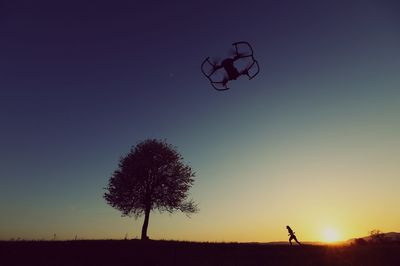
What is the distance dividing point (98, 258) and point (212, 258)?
8.11 metres

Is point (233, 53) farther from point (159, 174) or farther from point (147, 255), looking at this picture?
point (159, 174)

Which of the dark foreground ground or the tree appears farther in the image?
the tree

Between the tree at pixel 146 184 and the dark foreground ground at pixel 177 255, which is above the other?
the tree at pixel 146 184

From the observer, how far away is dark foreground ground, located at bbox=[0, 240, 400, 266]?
962 inches

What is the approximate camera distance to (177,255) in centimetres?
2736

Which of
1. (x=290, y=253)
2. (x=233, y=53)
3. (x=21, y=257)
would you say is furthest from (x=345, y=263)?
(x=21, y=257)

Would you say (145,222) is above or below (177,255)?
above

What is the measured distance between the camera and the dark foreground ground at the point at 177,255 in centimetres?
2444

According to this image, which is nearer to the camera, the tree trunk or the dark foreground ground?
the dark foreground ground

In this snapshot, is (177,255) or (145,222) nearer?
(177,255)

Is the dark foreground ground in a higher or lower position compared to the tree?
lower

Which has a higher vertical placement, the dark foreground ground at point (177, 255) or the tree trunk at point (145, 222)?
the tree trunk at point (145, 222)

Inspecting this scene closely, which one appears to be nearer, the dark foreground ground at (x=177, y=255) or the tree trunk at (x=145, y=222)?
the dark foreground ground at (x=177, y=255)

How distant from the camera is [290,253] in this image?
2859 cm
